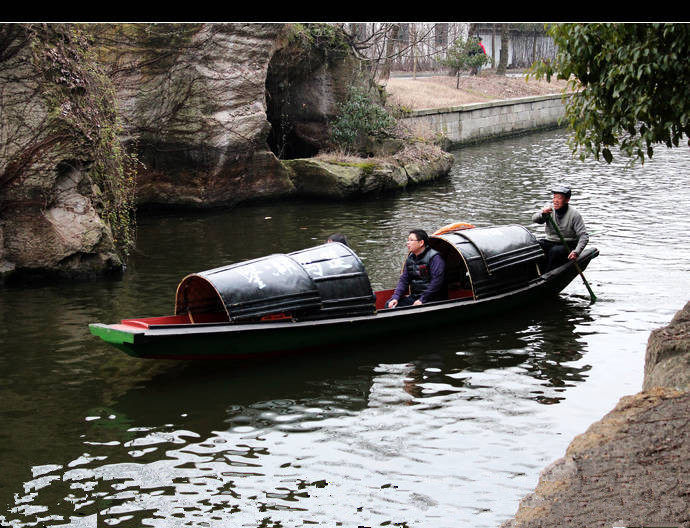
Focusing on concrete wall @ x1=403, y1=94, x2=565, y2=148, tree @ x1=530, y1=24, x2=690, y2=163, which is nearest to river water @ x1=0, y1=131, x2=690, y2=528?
tree @ x1=530, y1=24, x2=690, y2=163

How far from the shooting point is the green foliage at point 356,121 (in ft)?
76.8

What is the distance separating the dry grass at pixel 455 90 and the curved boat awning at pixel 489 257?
15.9 meters

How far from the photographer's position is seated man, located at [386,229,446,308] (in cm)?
1062

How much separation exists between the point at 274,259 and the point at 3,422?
3510 millimetres

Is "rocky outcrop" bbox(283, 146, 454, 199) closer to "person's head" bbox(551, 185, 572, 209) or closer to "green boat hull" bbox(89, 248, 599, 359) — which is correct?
"person's head" bbox(551, 185, 572, 209)

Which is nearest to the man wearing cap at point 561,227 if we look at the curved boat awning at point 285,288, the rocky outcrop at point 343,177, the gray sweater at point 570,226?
the gray sweater at point 570,226

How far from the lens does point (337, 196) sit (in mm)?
21172

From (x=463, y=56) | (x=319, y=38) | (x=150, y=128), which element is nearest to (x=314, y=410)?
(x=150, y=128)

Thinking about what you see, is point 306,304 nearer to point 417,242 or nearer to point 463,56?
point 417,242

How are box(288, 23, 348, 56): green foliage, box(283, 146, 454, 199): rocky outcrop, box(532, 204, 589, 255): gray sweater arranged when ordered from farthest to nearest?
box(288, 23, 348, 56): green foliage < box(283, 146, 454, 199): rocky outcrop < box(532, 204, 589, 255): gray sweater

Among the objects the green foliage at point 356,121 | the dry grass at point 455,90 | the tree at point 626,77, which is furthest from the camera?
the dry grass at point 455,90

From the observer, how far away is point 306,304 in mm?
9430

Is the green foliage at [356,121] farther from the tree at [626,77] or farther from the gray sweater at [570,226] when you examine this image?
the tree at [626,77]

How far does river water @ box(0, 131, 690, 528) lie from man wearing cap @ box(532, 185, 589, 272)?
0.69 metres
